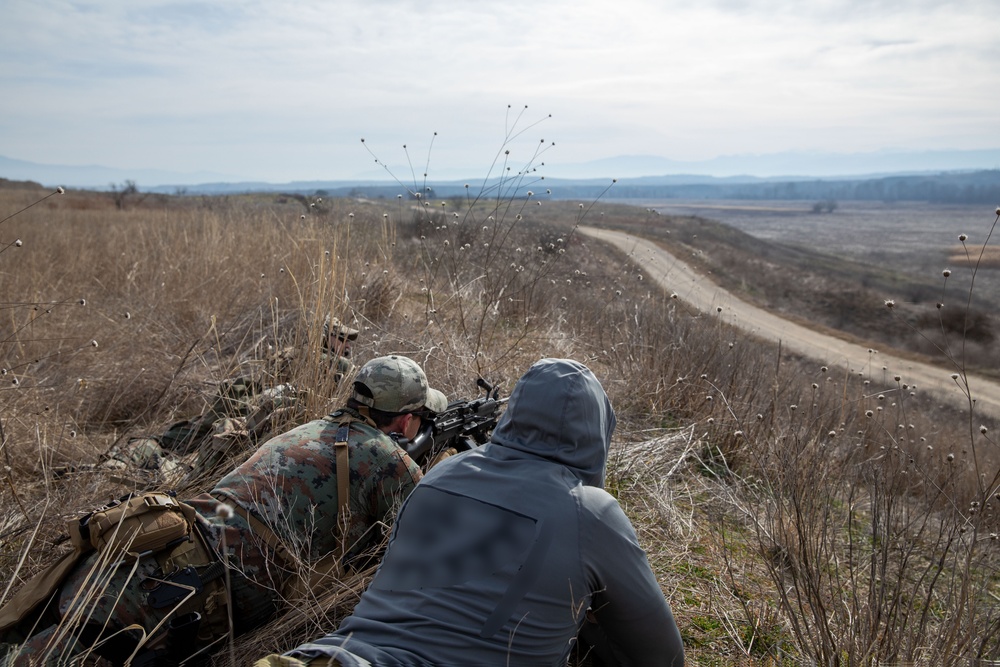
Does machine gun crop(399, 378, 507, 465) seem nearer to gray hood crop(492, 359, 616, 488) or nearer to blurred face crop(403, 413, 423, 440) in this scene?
blurred face crop(403, 413, 423, 440)

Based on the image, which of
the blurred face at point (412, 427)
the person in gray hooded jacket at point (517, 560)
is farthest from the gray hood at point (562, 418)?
the blurred face at point (412, 427)

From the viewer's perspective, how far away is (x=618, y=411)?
5059 mm

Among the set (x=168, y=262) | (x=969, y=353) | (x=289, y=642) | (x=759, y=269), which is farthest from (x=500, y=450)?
(x=759, y=269)

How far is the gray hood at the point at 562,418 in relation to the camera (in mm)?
1828

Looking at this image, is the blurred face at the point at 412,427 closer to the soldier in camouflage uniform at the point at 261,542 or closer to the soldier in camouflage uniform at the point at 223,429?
the soldier in camouflage uniform at the point at 261,542

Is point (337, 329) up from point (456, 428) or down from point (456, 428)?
up

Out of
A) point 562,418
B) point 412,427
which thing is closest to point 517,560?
point 562,418

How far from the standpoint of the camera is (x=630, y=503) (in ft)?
12.3

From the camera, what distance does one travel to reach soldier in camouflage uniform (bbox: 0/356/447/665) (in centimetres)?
215

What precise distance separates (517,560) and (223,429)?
2.54 m

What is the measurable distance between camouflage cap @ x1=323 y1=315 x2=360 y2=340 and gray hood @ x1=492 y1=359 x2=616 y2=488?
2.29 meters

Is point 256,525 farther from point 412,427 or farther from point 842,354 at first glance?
point 842,354

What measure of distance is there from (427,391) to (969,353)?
2253 cm

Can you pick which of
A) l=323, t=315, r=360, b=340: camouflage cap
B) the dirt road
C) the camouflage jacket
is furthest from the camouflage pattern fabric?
the dirt road
